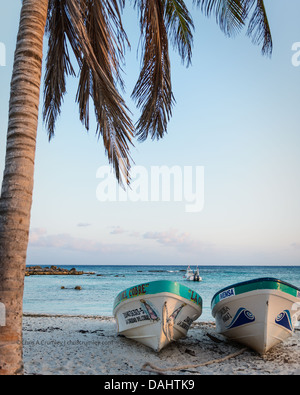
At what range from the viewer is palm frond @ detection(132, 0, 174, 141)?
591cm

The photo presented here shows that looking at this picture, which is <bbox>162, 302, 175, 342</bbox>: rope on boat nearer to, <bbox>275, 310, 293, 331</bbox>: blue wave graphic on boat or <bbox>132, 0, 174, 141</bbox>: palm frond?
<bbox>275, 310, 293, 331</bbox>: blue wave graphic on boat

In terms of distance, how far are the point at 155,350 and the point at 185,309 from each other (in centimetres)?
93

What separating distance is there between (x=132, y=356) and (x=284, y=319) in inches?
113

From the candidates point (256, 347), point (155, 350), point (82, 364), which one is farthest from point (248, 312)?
point (82, 364)

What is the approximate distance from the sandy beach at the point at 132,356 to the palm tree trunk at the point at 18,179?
7.70 feet

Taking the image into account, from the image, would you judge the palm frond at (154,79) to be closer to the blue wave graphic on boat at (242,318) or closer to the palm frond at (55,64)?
the palm frond at (55,64)

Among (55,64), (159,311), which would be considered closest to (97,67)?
(55,64)

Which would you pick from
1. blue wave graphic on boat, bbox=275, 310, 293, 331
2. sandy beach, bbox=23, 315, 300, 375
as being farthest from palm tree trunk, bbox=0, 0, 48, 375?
blue wave graphic on boat, bbox=275, 310, 293, 331

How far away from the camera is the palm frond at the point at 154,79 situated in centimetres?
591

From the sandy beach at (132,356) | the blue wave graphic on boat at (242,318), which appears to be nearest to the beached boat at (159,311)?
the sandy beach at (132,356)

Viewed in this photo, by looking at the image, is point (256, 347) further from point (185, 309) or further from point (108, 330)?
point (108, 330)

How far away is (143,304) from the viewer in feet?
21.2

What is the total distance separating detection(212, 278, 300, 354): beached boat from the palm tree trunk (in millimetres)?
4321

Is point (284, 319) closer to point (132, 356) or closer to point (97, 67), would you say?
point (132, 356)
